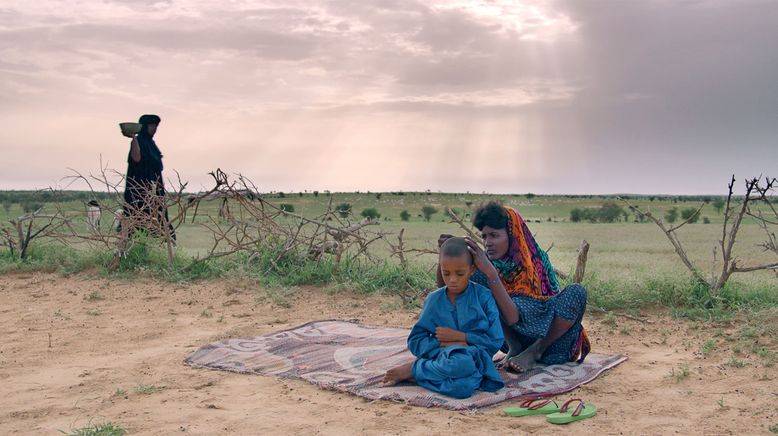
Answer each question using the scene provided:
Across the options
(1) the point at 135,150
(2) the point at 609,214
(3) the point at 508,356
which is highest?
(1) the point at 135,150

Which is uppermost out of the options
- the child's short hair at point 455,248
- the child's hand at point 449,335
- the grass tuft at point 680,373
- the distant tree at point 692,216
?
the distant tree at point 692,216

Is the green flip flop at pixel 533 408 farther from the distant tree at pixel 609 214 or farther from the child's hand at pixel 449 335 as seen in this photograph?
the distant tree at pixel 609 214

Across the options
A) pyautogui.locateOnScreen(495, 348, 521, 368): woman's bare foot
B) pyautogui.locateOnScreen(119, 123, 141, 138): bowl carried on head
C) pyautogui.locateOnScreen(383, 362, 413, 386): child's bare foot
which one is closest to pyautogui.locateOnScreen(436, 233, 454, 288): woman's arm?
pyautogui.locateOnScreen(383, 362, 413, 386): child's bare foot

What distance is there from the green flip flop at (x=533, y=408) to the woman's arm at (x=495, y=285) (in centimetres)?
67

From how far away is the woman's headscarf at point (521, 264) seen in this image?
516 centimetres

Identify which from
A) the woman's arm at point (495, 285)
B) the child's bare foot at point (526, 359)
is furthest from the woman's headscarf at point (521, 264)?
the child's bare foot at point (526, 359)

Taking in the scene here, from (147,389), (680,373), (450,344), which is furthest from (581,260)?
(147,389)

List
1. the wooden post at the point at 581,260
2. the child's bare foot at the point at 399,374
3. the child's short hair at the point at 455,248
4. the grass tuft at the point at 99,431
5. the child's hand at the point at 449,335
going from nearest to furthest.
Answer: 1. the grass tuft at the point at 99,431
2. the child's short hair at the point at 455,248
3. the child's hand at the point at 449,335
4. the child's bare foot at the point at 399,374
5. the wooden post at the point at 581,260

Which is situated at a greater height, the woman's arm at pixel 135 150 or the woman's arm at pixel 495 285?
the woman's arm at pixel 135 150

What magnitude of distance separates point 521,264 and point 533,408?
3.70 feet

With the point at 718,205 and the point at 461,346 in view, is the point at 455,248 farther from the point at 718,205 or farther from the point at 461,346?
the point at 718,205

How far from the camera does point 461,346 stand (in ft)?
15.4

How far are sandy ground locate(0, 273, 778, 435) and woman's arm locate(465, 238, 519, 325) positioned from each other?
643 millimetres

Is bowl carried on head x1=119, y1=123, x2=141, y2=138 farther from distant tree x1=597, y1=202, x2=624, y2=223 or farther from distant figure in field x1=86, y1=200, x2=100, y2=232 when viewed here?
distant tree x1=597, y1=202, x2=624, y2=223
